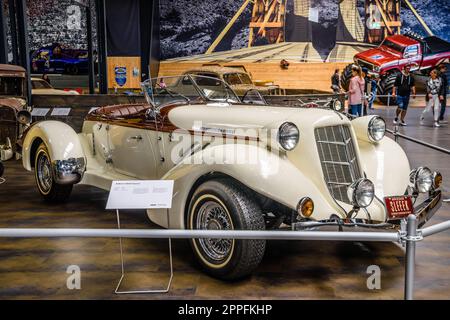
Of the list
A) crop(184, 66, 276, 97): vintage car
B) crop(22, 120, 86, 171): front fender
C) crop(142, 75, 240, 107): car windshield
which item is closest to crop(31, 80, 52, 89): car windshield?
crop(184, 66, 276, 97): vintage car

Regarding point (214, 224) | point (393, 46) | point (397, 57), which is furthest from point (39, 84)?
point (393, 46)

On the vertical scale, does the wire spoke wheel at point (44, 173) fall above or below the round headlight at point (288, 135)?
below

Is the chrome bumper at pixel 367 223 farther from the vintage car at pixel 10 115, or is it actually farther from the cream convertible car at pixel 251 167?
the vintage car at pixel 10 115

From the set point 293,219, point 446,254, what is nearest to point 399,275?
point 446,254

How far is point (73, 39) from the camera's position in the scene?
19.4 m

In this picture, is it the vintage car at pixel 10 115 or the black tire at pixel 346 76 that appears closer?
the vintage car at pixel 10 115

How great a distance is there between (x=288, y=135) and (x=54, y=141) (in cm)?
281

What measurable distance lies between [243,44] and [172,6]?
10.6 feet

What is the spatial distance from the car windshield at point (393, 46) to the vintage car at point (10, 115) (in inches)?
521

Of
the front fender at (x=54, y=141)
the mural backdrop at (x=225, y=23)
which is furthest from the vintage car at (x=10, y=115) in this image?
the mural backdrop at (x=225, y=23)

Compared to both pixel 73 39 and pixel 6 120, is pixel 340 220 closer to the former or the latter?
pixel 6 120

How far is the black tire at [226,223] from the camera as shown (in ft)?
10.1

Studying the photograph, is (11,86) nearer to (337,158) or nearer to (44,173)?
(44,173)

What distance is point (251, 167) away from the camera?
3180 millimetres
